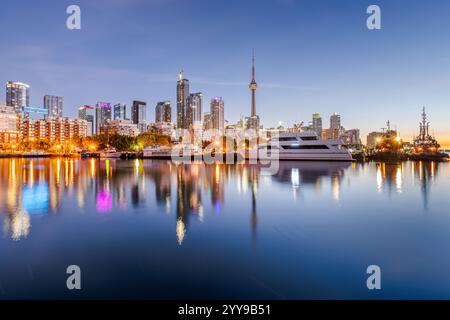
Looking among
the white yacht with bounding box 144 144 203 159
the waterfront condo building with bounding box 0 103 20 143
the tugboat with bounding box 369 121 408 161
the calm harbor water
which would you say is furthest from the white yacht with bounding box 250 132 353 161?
the waterfront condo building with bounding box 0 103 20 143

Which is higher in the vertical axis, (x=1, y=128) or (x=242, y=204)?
(x=1, y=128)

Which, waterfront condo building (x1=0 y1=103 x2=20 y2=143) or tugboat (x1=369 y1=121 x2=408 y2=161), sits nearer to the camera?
tugboat (x1=369 y1=121 x2=408 y2=161)

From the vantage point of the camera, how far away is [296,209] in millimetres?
14719

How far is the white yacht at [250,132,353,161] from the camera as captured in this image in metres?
63.0

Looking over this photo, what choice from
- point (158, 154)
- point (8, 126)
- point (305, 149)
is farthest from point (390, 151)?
point (8, 126)

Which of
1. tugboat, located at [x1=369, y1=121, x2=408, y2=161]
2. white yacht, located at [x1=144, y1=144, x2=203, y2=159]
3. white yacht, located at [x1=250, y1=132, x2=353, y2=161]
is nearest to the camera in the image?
white yacht, located at [x1=250, y1=132, x2=353, y2=161]

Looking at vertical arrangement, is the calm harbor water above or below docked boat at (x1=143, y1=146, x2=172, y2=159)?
below

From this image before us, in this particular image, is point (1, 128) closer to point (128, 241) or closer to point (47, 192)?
point (47, 192)

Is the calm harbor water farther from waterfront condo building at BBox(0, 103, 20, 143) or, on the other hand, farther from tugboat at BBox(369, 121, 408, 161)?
waterfront condo building at BBox(0, 103, 20, 143)

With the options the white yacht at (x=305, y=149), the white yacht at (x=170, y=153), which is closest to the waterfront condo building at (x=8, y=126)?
the white yacht at (x=170, y=153)

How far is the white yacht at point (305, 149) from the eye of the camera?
207 feet

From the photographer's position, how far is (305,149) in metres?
65.4
